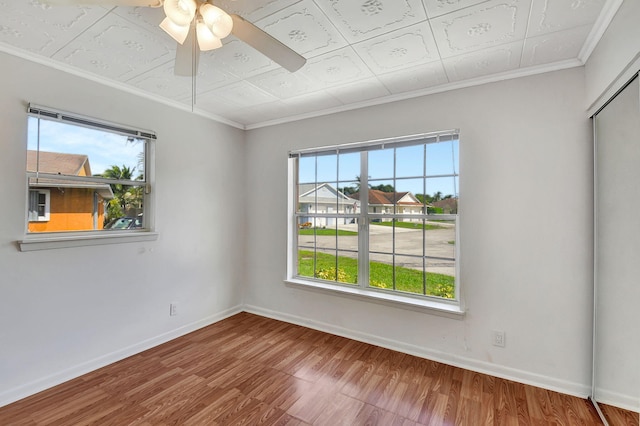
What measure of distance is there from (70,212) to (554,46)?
151 inches

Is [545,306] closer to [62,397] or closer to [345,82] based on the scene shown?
[345,82]

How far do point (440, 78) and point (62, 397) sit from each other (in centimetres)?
380

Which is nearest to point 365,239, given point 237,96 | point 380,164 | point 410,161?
point 380,164

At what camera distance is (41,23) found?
1734 mm

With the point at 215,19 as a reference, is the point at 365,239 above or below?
below

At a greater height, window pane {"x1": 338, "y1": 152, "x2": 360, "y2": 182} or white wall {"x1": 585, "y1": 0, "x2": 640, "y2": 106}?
white wall {"x1": 585, "y1": 0, "x2": 640, "y2": 106}

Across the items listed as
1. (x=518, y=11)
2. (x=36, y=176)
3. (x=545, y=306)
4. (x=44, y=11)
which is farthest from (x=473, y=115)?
(x=36, y=176)

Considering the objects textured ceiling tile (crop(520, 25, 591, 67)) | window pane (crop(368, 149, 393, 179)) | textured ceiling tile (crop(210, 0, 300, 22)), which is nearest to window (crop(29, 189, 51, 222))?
textured ceiling tile (crop(210, 0, 300, 22))

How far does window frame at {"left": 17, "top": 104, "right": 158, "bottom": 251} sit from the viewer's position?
213 centimetres

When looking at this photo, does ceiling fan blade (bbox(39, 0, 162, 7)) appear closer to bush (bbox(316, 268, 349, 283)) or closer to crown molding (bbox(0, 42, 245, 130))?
crown molding (bbox(0, 42, 245, 130))

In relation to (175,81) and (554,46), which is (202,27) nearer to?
(175,81)

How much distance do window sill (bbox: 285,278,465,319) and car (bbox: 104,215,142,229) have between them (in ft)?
5.54

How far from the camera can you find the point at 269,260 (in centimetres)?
363

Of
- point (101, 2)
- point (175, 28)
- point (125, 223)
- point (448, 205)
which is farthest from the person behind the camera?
point (125, 223)
